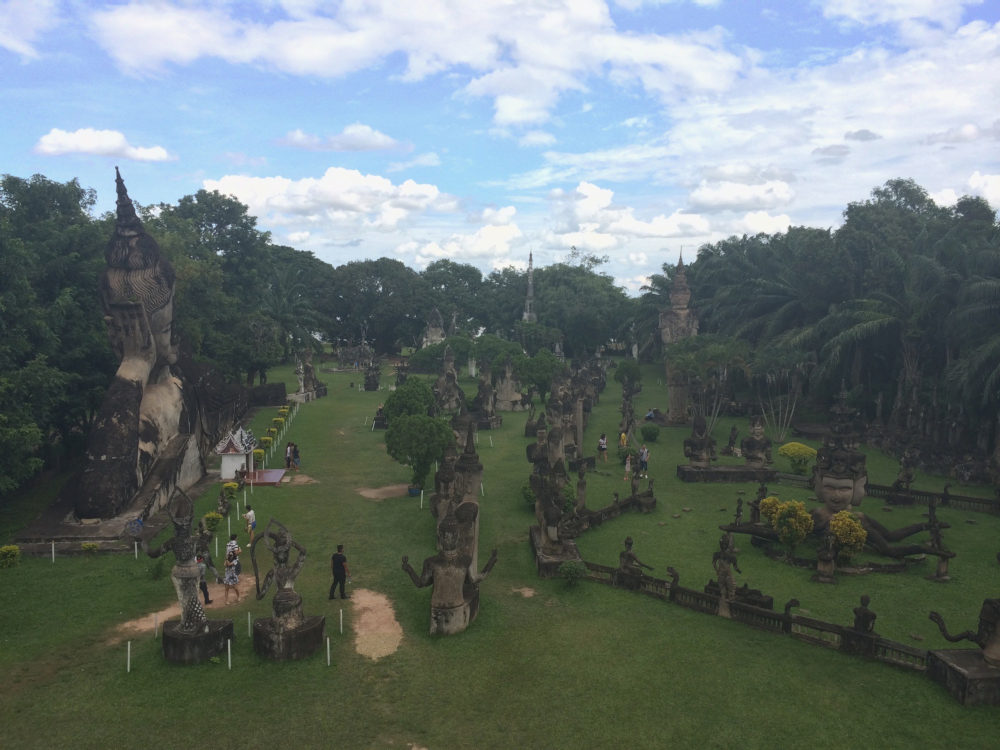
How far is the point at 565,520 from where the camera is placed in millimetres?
20922

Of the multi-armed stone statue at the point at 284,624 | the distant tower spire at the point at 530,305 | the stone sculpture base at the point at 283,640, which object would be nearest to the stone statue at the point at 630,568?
the multi-armed stone statue at the point at 284,624

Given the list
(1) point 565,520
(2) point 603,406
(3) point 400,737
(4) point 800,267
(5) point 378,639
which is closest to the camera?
(3) point 400,737

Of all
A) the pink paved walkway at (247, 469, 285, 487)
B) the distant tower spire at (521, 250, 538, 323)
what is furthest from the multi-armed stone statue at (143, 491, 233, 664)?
the distant tower spire at (521, 250, 538, 323)

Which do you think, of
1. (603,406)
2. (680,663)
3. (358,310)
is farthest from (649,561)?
(358,310)

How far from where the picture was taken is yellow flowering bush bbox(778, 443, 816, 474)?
28.8 metres

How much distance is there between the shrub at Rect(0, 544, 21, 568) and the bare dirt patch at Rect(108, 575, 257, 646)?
17.9 ft

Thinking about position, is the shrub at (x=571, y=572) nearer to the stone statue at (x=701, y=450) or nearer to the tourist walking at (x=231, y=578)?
the tourist walking at (x=231, y=578)

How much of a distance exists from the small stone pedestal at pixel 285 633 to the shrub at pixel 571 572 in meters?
6.18

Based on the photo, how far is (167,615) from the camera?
50.5ft

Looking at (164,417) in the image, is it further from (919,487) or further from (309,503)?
(919,487)

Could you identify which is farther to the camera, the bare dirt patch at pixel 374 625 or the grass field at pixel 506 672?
the bare dirt patch at pixel 374 625

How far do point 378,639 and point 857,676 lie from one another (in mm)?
9359

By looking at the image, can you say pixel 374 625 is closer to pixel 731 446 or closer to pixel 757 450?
pixel 757 450

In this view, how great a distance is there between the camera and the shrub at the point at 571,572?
55.3ft
